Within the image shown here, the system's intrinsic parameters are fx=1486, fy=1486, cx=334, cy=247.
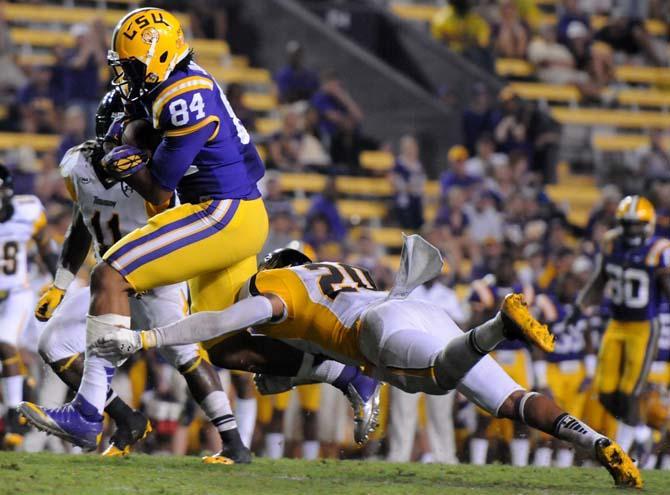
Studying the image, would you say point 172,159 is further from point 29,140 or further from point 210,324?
point 29,140

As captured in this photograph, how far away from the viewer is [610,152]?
1681 centimetres

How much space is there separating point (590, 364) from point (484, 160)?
338cm

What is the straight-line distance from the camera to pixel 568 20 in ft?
58.0

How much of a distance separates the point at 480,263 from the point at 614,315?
228cm

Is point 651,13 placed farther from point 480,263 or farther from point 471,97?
point 480,263

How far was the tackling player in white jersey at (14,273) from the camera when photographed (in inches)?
372

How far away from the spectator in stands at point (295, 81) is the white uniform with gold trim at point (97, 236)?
751cm

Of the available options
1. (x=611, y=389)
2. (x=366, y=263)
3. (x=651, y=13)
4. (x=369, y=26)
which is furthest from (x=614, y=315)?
(x=651, y=13)

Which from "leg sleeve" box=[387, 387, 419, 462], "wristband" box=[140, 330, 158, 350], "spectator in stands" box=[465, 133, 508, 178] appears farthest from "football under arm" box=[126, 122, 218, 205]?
"spectator in stands" box=[465, 133, 508, 178]

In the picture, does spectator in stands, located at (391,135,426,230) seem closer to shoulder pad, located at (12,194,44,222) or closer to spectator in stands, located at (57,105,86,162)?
spectator in stands, located at (57,105,86,162)

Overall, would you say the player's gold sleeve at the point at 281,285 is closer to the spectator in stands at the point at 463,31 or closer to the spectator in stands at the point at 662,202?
the spectator in stands at the point at 662,202

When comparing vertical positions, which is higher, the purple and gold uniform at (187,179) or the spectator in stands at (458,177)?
the spectator in stands at (458,177)

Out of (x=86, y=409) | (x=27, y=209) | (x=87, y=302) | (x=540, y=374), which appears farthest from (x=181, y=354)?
(x=540, y=374)

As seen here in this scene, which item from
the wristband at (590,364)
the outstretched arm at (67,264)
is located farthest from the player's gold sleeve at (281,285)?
the wristband at (590,364)
